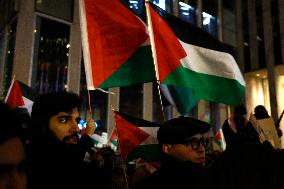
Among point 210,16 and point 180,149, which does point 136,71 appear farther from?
point 210,16

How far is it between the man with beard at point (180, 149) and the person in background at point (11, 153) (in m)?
1.38

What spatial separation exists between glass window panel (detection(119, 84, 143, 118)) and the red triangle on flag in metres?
11.8

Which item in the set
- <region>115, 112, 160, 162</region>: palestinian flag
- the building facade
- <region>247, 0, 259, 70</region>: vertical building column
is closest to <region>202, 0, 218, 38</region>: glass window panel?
the building facade

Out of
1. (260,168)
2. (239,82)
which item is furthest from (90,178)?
(239,82)

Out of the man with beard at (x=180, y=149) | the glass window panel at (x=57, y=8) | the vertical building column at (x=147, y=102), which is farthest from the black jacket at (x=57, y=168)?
the vertical building column at (x=147, y=102)

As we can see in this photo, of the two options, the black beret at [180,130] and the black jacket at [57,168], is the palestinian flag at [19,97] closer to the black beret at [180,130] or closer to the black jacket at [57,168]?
the black jacket at [57,168]

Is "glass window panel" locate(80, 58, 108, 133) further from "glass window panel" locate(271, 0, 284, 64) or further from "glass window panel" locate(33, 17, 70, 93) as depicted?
"glass window panel" locate(271, 0, 284, 64)

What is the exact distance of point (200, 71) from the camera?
4.39 metres

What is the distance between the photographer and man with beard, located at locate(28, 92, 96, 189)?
241 centimetres

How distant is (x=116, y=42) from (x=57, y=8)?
11802 mm

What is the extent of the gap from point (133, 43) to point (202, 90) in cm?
104

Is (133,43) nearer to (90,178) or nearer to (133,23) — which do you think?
(133,23)

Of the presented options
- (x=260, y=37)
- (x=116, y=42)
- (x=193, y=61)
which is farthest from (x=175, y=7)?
(x=116, y=42)

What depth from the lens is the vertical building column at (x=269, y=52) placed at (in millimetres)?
21422
